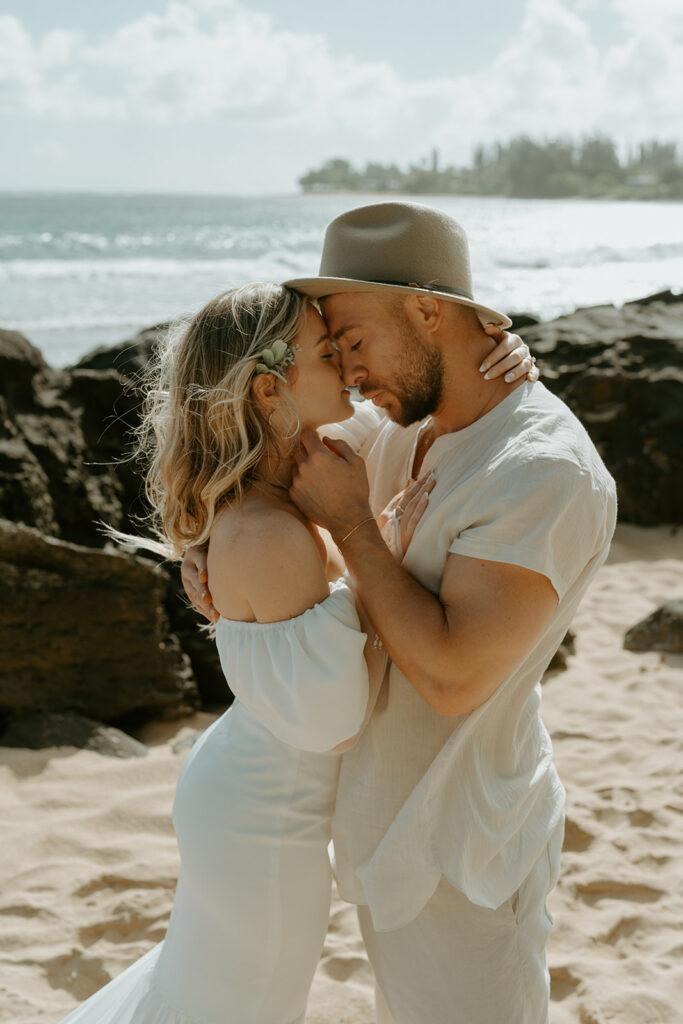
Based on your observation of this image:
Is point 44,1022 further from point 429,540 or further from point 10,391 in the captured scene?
point 10,391

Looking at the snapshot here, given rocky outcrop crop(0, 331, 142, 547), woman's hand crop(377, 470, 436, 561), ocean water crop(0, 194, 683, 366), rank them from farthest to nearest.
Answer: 1. ocean water crop(0, 194, 683, 366)
2. rocky outcrop crop(0, 331, 142, 547)
3. woman's hand crop(377, 470, 436, 561)

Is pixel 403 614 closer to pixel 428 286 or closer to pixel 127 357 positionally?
pixel 428 286

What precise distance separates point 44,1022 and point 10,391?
11.7 ft

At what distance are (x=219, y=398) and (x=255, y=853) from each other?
3.63ft

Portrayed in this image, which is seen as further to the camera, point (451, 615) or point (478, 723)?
point (478, 723)

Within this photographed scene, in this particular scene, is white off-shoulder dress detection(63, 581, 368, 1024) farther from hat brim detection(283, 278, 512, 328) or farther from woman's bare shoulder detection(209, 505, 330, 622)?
hat brim detection(283, 278, 512, 328)

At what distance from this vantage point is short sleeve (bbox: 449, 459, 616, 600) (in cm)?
199

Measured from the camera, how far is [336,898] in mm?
3775

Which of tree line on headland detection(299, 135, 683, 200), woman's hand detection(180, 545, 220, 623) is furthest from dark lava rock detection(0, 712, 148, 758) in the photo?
tree line on headland detection(299, 135, 683, 200)

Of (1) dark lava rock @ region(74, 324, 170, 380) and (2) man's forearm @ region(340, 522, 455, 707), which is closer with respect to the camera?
(2) man's forearm @ region(340, 522, 455, 707)

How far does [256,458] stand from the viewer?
7.82 feet

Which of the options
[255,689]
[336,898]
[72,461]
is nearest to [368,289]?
[255,689]

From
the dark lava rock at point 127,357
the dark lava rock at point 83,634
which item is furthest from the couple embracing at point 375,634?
the dark lava rock at point 127,357

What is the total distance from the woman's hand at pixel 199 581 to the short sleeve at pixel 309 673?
31 cm
